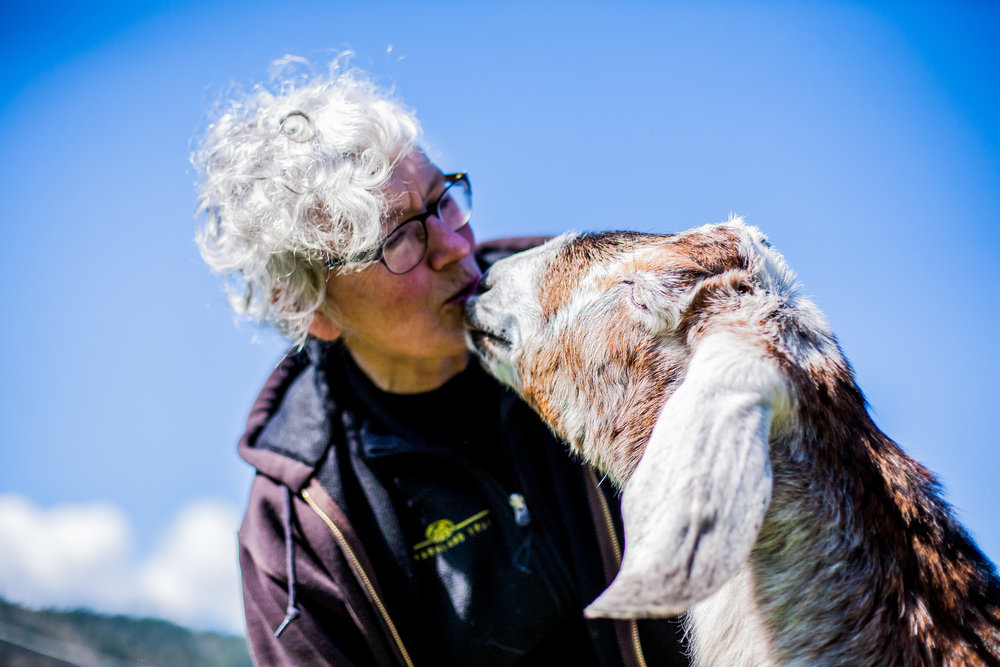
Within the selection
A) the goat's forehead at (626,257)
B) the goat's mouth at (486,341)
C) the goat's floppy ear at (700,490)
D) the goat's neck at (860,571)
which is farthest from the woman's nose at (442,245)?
the goat's neck at (860,571)

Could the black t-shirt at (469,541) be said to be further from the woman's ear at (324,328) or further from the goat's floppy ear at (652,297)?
the goat's floppy ear at (652,297)

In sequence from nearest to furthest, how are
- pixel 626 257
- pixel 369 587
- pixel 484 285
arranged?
pixel 626 257
pixel 369 587
pixel 484 285

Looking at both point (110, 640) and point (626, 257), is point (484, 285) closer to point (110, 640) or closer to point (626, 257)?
point (626, 257)

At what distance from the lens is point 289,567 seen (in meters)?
2.54

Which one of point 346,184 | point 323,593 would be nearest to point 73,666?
point 323,593

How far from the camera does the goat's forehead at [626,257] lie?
2.14 m

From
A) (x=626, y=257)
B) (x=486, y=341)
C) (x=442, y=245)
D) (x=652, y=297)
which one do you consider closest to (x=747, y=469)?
(x=652, y=297)

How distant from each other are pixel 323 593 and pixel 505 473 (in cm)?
85

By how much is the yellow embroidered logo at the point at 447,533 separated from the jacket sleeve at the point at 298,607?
356mm

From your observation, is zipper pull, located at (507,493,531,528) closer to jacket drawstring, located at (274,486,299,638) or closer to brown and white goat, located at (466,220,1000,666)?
brown and white goat, located at (466,220,1000,666)

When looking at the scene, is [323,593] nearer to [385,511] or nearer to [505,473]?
[385,511]

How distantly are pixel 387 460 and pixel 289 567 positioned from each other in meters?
0.56

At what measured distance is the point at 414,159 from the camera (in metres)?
2.95

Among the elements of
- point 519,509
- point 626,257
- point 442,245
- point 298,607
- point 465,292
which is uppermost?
point 442,245
